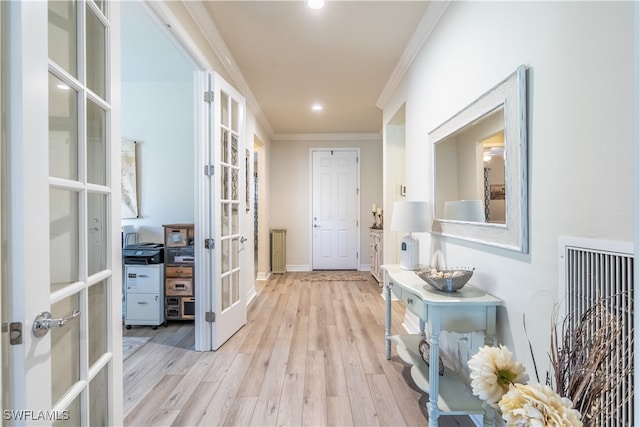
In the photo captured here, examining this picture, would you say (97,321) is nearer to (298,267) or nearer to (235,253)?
(235,253)

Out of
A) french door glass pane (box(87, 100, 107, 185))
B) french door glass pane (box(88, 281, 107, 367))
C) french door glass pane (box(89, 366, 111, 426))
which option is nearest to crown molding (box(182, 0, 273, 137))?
french door glass pane (box(87, 100, 107, 185))

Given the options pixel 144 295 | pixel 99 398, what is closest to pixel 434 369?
pixel 99 398

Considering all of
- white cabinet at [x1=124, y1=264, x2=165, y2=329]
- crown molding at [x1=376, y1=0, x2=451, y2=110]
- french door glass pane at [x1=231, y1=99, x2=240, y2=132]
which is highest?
crown molding at [x1=376, y1=0, x2=451, y2=110]

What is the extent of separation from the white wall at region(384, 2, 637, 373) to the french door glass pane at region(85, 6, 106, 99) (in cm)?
173

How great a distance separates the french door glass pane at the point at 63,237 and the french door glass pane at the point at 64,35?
45cm

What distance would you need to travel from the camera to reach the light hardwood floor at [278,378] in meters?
1.69

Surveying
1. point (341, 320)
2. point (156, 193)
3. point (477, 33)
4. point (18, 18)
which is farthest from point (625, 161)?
point (156, 193)

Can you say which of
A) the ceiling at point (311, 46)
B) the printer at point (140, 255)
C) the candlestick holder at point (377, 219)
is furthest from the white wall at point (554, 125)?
the candlestick holder at point (377, 219)

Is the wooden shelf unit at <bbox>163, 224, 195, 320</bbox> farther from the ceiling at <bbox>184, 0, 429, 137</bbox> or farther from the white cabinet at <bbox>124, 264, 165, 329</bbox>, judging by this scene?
the ceiling at <bbox>184, 0, 429, 137</bbox>

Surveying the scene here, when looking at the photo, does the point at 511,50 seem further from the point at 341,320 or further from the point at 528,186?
the point at 341,320

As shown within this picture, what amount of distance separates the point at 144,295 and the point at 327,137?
4099 millimetres

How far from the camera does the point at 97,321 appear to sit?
116 centimetres

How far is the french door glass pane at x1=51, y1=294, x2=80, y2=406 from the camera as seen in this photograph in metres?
0.95

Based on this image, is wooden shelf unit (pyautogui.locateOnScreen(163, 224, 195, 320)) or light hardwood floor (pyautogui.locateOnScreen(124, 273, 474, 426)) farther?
wooden shelf unit (pyautogui.locateOnScreen(163, 224, 195, 320))
